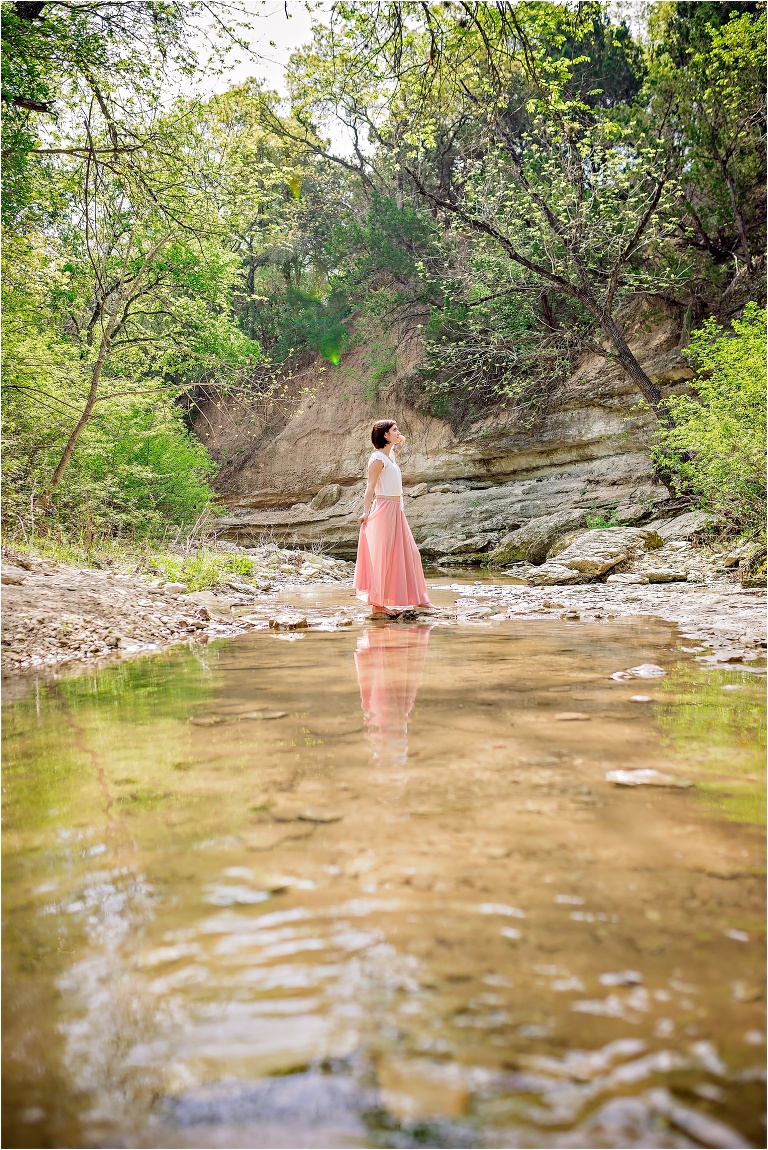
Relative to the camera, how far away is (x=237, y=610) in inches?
322

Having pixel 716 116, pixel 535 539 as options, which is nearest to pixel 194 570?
pixel 535 539

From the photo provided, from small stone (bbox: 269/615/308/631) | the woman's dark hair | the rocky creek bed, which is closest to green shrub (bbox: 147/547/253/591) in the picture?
the rocky creek bed

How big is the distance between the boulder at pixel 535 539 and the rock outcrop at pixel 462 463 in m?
0.03

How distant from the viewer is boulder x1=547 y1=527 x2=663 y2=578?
441 inches

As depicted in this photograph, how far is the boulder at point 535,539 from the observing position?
50.5 feet

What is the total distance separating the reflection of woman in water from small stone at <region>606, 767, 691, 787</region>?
69 cm

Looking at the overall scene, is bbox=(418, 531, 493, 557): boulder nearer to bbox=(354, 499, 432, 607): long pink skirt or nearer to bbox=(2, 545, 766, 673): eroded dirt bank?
bbox=(2, 545, 766, 673): eroded dirt bank

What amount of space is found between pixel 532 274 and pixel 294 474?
12191mm

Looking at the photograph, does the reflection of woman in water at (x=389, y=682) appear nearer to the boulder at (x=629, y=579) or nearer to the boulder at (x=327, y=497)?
the boulder at (x=629, y=579)

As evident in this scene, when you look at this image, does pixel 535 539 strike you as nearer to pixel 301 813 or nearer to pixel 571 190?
pixel 571 190

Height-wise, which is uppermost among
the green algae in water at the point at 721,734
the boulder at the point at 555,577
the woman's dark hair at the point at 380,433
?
the woman's dark hair at the point at 380,433

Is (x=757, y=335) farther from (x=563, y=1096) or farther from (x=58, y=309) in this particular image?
(x=58, y=309)

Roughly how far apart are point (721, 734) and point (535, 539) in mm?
13292

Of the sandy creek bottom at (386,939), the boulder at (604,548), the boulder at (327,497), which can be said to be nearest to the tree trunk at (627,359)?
the boulder at (604,548)
